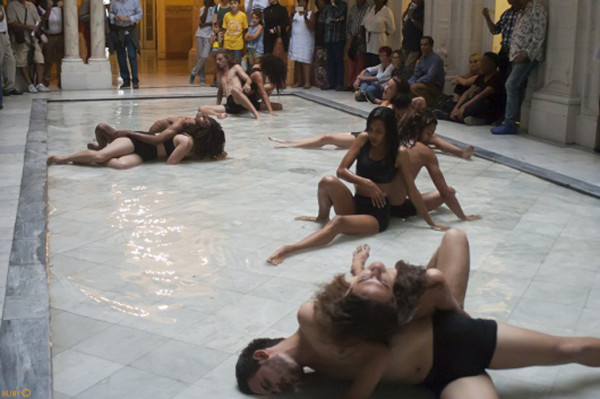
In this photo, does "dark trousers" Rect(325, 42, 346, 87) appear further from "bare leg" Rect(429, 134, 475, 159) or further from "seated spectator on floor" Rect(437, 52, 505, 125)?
"bare leg" Rect(429, 134, 475, 159)

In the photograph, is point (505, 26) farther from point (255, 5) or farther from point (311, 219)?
point (255, 5)

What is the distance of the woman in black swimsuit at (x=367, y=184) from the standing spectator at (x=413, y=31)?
29.1 ft

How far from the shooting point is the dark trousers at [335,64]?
17203mm

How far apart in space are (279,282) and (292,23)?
42.5ft

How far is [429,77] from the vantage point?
13.3 metres

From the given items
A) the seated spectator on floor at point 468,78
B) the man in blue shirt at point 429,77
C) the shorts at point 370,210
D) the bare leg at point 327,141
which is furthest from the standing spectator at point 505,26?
the shorts at point 370,210

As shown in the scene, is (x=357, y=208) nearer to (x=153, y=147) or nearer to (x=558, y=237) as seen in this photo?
(x=558, y=237)

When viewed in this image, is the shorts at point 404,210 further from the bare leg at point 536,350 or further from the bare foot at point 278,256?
the bare leg at point 536,350

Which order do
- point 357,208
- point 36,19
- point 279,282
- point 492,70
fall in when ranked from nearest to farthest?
point 279,282, point 357,208, point 492,70, point 36,19

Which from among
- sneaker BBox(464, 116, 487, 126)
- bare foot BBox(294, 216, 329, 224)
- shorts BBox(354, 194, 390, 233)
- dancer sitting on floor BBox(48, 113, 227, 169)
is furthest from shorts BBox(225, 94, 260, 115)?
shorts BBox(354, 194, 390, 233)

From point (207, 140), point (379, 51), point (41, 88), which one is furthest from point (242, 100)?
point (41, 88)

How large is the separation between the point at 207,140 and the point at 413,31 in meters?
7.00

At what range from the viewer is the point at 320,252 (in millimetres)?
5762

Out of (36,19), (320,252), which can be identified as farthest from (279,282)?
(36,19)
